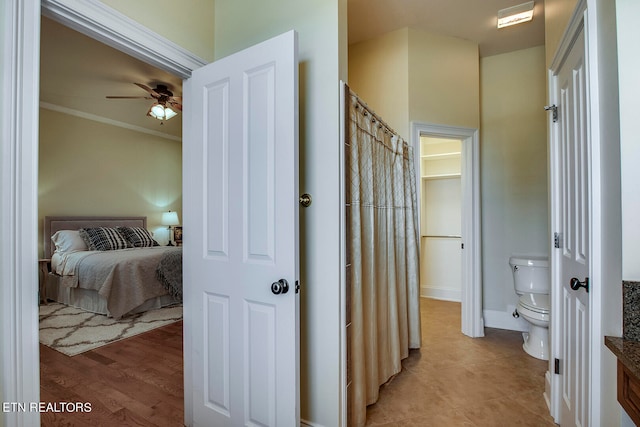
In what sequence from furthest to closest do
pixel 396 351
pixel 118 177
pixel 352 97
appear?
pixel 118 177, pixel 396 351, pixel 352 97

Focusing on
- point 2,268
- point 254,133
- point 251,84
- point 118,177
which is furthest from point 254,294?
point 118,177

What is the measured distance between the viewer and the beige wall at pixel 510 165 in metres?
3.09

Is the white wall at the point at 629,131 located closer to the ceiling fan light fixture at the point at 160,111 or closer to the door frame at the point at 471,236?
the door frame at the point at 471,236

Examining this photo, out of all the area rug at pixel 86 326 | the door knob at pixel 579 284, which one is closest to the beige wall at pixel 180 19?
the door knob at pixel 579 284

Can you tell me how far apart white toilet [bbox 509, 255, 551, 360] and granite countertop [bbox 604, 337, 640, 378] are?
161 centimetres

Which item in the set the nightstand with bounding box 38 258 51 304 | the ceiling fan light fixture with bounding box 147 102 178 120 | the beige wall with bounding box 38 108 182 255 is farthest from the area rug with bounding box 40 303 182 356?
the ceiling fan light fixture with bounding box 147 102 178 120

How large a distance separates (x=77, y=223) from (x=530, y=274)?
19.5 feet

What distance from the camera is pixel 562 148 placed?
1712 mm

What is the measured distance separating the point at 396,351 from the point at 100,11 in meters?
2.51

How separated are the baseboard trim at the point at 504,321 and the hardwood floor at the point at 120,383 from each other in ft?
9.78

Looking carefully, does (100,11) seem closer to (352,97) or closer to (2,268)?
(2,268)

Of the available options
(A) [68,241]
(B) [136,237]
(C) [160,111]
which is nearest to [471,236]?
(C) [160,111]

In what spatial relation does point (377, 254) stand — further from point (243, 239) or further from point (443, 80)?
point (443, 80)

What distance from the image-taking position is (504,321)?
10.5 ft
